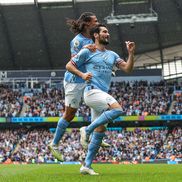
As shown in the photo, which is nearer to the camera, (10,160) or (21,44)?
(10,160)

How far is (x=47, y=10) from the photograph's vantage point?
4625 centimetres

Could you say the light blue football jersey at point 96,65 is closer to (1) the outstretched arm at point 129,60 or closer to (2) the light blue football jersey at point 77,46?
(1) the outstretched arm at point 129,60

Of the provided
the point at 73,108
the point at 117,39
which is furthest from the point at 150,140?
the point at 73,108

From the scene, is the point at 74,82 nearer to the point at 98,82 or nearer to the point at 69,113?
the point at 69,113

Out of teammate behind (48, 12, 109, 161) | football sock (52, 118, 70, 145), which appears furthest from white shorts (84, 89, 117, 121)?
football sock (52, 118, 70, 145)

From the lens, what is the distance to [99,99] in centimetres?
942

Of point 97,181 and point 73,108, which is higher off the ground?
point 73,108

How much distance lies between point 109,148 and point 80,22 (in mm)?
29146

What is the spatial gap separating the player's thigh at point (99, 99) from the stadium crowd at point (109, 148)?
90.5 ft

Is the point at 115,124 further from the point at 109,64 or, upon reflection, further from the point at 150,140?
the point at 109,64

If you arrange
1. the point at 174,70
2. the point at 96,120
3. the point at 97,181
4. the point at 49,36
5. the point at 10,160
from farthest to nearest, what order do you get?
the point at 174,70
the point at 49,36
the point at 10,160
the point at 96,120
the point at 97,181

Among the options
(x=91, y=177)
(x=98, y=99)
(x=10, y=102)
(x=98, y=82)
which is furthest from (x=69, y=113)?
(x=10, y=102)

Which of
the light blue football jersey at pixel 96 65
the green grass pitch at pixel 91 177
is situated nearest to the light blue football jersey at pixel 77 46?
the light blue football jersey at pixel 96 65

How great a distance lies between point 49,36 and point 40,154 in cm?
1379
